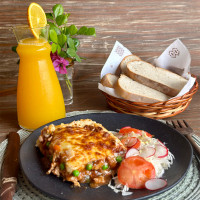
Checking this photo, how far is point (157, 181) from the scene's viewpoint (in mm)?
1174

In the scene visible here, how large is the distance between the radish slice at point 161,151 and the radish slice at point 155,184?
0.18 m

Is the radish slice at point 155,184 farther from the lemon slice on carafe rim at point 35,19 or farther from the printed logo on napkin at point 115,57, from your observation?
the printed logo on napkin at point 115,57

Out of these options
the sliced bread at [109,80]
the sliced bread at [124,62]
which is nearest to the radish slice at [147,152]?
the sliced bread at [109,80]

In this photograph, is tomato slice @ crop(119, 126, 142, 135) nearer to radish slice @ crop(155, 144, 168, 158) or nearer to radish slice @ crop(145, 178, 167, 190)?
radish slice @ crop(155, 144, 168, 158)

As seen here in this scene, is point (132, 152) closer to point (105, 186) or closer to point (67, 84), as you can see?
point (105, 186)

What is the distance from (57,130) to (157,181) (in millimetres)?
498

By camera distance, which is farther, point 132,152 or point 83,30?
point 83,30

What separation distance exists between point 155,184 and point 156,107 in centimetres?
70

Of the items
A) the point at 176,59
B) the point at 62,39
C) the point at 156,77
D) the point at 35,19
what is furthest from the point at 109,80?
the point at 35,19

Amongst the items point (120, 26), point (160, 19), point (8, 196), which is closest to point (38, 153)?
point (8, 196)

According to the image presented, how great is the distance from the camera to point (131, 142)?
1.41 meters

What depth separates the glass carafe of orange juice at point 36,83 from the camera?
1607 mm

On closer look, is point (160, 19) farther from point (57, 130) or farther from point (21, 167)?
point (21, 167)

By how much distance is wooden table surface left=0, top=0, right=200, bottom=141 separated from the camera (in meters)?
2.26
